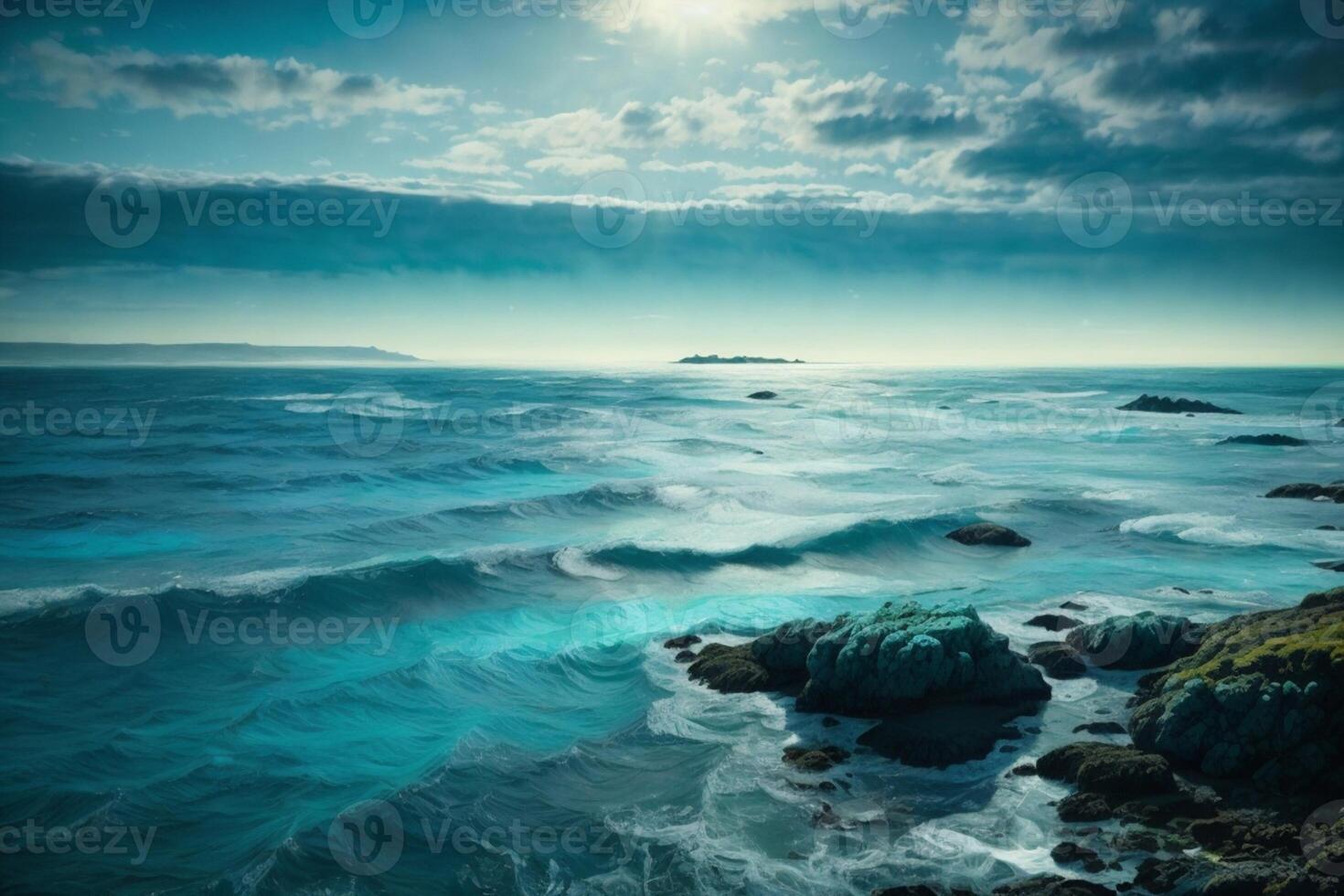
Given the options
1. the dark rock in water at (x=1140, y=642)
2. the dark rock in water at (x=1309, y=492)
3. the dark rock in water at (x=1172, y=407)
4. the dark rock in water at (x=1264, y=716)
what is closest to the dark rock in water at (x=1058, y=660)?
the dark rock in water at (x=1140, y=642)

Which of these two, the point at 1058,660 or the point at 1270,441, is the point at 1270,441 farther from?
the point at 1058,660

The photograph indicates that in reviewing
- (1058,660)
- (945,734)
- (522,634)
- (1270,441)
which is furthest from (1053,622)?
(1270,441)

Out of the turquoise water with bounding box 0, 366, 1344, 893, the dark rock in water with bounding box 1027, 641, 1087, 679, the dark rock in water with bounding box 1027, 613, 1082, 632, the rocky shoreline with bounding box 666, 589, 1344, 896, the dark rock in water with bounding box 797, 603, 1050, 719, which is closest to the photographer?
the rocky shoreline with bounding box 666, 589, 1344, 896

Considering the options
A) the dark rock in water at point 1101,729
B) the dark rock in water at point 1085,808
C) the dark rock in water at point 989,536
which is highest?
the dark rock in water at point 989,536

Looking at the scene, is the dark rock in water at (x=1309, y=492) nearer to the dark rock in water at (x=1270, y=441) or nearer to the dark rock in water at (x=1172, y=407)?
the dark rock in water at (x=1270, y=441)

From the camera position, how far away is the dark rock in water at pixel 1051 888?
29.8ft

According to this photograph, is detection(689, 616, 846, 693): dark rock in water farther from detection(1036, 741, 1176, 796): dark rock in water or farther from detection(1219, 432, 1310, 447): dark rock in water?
detection(1219, 432, 1310, 447): dark rock in water

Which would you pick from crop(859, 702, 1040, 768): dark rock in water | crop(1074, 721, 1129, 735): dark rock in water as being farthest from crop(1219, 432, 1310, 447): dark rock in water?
crop(859, 702, 1040, 768): dark rock in water

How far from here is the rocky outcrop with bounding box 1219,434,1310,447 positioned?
5475 centimetres

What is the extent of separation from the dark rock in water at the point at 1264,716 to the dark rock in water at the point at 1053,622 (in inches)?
228

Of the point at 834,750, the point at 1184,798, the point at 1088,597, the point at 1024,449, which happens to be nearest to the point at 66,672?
the point at 834,750

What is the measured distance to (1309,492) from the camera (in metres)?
35.4

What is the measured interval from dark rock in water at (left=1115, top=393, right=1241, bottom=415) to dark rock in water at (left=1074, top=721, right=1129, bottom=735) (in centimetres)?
8423

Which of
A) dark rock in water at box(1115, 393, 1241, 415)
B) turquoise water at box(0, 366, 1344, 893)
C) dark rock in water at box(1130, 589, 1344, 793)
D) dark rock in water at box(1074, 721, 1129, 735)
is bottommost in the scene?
turquoise water at box(0, 366, 1344, 893)
